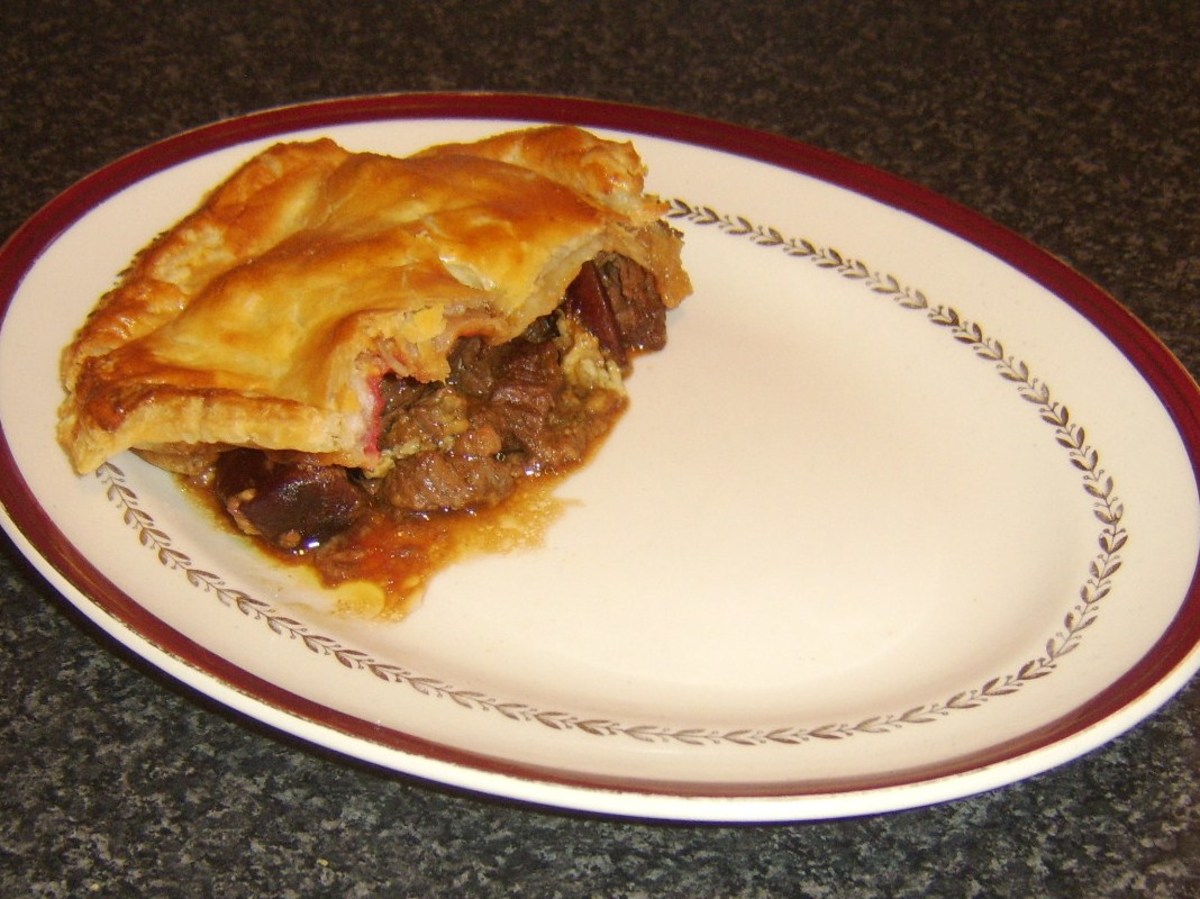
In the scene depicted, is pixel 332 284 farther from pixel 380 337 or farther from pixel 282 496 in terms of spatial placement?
pixel 282 496

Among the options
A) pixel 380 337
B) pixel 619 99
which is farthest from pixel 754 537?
pixel 619 99

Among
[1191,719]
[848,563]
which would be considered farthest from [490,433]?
[1191,719]

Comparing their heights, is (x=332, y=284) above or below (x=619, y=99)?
above

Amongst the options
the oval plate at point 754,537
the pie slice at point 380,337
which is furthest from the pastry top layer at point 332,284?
the oval plate at point 754,537

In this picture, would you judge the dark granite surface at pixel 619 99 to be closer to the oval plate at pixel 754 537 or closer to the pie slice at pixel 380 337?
the oval plate at pixel 754 537

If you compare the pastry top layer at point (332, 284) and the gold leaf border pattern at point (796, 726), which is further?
the pastry top layer at point (332, 284)

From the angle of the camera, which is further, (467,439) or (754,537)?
(467,439)

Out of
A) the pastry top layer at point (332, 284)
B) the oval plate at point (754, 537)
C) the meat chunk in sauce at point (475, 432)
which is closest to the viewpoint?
the oval plate at point (754, 537)

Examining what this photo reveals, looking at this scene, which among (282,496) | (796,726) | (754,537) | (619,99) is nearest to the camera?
(796,726)
